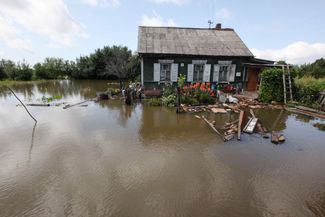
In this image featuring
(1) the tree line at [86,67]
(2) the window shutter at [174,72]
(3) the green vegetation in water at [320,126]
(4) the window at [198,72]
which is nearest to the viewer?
(3) the green vegetation in water at [320,126]

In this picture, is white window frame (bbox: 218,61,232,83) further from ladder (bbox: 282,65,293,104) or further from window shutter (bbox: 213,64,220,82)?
ladder (bbox: 282,65,293,104)

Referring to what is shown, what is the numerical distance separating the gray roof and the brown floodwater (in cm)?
704

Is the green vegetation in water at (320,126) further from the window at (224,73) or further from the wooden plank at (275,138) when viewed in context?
the window at (224,73)

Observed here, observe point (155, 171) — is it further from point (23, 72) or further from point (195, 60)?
point (23, 72)

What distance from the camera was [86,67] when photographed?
1097 inches

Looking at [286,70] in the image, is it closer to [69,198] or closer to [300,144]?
[300,144]

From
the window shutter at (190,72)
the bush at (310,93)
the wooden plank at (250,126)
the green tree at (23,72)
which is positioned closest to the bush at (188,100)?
the window shutter at (190,72)

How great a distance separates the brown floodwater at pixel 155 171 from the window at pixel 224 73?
22.3ft

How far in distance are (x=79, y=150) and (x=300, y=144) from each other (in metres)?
6.37

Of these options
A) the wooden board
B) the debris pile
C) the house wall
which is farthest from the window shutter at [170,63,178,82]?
the wooden board

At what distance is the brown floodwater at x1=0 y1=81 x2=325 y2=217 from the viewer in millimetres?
2857

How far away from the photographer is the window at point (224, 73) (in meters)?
12.6

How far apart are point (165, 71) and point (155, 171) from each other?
369 inches

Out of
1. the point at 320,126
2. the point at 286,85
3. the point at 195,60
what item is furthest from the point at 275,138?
the point at 195,60
